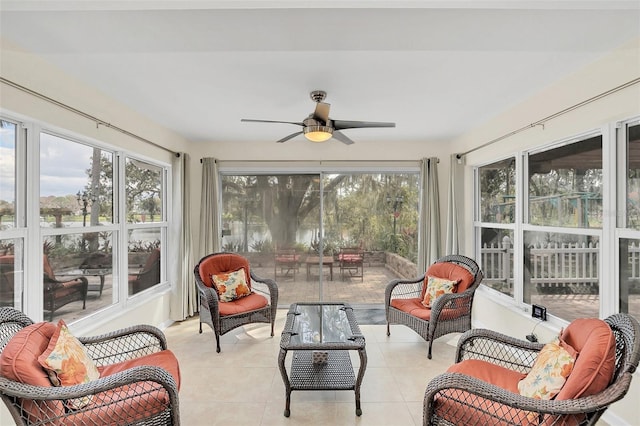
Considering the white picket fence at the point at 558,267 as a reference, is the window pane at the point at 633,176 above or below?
above

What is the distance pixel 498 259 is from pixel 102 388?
398 centimetres

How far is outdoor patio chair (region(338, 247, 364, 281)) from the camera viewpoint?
4.96 meters

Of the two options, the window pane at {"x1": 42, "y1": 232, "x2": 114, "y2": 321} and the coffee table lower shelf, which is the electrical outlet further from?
the window pane at {"x1": 42, "y1": 232, "x2": 114, "y2": 321}

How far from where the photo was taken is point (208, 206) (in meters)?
4.53

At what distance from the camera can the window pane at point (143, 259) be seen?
366 centimetres

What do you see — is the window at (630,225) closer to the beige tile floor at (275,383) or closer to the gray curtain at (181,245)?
the beige tile floor at (275,383)

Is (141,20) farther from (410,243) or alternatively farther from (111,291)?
(410,243)

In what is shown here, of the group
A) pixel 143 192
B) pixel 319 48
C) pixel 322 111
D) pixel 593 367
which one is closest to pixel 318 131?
pixel 322 111

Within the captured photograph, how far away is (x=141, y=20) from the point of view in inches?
70.4

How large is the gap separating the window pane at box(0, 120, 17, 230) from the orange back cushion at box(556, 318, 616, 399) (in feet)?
11.3

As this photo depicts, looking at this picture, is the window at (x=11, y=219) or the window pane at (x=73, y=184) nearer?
the window at (x=11, y=219)

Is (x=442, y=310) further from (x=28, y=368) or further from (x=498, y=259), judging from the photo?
(x=28, y=368)

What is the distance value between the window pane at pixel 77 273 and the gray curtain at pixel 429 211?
3.86 m

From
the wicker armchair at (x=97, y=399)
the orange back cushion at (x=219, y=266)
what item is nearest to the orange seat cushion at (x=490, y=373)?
the wicker armchair at (x=97, y=399)
